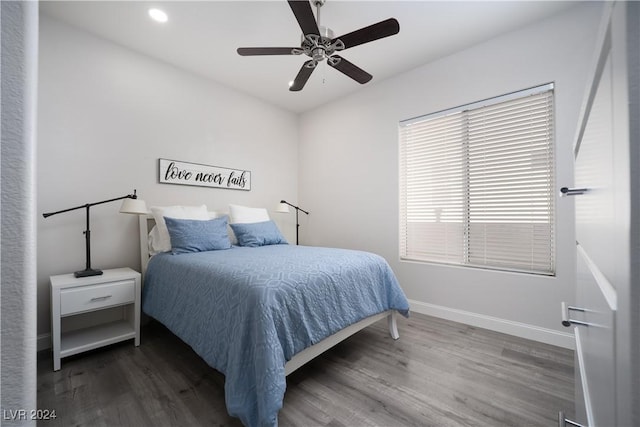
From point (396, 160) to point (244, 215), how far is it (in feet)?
6.33

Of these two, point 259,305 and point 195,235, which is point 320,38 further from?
point 195,235

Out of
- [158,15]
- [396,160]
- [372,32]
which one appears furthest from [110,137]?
[396,160]

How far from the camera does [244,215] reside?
10.6ft

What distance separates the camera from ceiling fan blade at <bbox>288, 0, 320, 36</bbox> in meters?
1.53

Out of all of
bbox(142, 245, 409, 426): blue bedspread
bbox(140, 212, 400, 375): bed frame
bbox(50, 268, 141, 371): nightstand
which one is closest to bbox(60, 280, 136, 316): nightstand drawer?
bbox(50, 268, 141, 371): nightstand

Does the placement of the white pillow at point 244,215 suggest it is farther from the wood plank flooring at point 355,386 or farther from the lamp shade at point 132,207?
the wood plank flooring at point 355,386

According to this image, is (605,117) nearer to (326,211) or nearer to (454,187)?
(454,187)

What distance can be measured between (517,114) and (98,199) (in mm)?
3942

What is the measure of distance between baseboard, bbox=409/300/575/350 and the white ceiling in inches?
104

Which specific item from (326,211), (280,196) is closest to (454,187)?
(326,211)

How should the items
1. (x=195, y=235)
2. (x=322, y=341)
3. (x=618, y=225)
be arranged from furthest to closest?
(x=195, y=235)
(x=322, y=341)
(x=618, y=225)

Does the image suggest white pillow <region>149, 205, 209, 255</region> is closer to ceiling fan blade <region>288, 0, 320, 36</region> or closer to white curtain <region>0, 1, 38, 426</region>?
ceiling fan blade <region>288, 0, 320, 36</region>

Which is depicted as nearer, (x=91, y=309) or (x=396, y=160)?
(x=91, y=309)

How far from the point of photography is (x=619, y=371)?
15.8 inches
